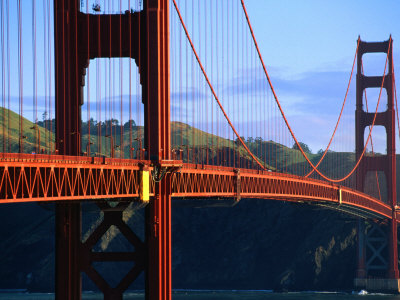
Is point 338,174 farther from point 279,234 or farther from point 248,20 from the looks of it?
point 248,20

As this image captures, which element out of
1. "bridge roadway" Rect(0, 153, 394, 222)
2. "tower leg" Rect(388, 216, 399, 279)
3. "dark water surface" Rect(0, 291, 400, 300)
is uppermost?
"bridge roadway" Rect(0, 153, 394, 222)

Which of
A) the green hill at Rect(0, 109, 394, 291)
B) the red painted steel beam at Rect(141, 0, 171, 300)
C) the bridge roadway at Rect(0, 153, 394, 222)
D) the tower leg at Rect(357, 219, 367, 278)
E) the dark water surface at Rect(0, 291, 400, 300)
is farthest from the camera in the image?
the green hill at Rect(0, 109, 394, 291)

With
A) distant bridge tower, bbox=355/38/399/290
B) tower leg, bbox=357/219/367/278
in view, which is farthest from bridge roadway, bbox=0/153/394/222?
tower leg, bbox=357/219/367/278

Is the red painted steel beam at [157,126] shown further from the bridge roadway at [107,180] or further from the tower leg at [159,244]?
the bridge roadway at [107,180]

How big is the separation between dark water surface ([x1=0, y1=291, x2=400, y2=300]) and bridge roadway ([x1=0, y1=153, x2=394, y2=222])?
34.0 meters

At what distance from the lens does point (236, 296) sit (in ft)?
358

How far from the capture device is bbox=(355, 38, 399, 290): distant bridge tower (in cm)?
10800

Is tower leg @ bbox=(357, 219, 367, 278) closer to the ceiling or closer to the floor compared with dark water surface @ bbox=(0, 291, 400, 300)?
closer to the ceiling

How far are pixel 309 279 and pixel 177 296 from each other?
57.9 ft

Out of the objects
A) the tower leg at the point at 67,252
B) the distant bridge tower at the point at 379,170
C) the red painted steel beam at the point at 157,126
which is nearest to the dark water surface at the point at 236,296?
the distant bridge tower at the point at 379,170

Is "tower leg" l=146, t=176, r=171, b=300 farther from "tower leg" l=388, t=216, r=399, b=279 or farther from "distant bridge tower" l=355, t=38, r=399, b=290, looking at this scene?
"tower leg" l=388, t=216, r=399, b=279

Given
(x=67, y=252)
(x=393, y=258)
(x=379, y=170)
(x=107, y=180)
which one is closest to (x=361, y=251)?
(x=393, y=258)

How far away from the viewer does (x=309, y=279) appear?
120 metres

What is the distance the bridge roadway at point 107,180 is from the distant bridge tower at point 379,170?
37820mm
